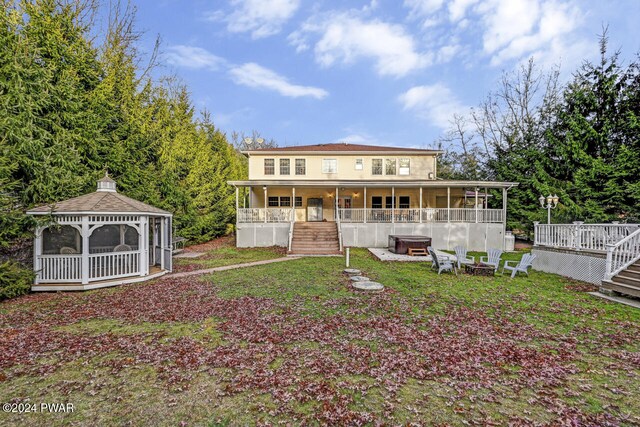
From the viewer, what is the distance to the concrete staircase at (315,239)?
16609mm

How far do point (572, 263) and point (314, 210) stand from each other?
51.4 ft

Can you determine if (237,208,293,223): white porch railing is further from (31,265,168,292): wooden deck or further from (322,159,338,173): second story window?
(31,265,168,292): wooden deck

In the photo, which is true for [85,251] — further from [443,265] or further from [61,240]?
[443,265]

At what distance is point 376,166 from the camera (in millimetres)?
22891

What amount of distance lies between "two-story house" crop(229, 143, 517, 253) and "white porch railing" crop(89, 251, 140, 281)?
7.90m

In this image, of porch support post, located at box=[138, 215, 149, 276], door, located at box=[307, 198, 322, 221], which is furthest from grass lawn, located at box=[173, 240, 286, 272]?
door, located at box=[307, 198, 322, 221]

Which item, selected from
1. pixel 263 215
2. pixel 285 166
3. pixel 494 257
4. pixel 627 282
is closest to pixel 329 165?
pixel 285 166

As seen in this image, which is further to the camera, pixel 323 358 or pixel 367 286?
pixel 367 286

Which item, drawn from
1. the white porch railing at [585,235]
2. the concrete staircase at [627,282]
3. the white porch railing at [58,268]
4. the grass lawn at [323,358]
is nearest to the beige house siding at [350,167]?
the white porch railing at [585,235]

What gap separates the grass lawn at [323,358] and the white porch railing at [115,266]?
54.8 inches

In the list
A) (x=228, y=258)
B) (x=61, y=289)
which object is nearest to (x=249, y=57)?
(x=228, y=258)

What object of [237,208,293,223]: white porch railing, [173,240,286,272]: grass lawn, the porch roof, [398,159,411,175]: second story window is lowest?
[173,240,286,272]: grass lawn

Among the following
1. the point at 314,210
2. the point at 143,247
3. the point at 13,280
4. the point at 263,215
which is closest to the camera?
the point at 13,280

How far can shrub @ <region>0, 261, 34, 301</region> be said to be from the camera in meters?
8.02
